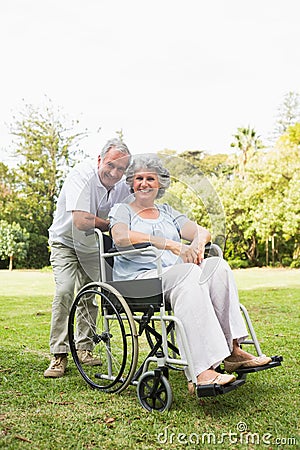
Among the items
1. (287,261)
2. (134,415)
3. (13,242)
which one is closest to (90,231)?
(134,415)

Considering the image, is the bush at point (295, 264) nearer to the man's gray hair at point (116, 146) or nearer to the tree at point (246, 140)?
the tree at point (246, 140)

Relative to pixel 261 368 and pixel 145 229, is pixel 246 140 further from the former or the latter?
pixel 261 368

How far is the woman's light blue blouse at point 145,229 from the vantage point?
8.95ft

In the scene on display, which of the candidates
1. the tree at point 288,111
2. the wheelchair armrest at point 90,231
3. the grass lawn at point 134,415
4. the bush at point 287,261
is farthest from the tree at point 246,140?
the wheelchair armrest at point 90,231

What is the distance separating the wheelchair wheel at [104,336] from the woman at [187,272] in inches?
6.0

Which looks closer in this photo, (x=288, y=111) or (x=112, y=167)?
(x=112, y=167)

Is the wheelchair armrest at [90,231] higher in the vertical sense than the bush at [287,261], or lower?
higher

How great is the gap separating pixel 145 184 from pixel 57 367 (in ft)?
3.95

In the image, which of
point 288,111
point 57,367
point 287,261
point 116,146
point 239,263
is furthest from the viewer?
point 288,111

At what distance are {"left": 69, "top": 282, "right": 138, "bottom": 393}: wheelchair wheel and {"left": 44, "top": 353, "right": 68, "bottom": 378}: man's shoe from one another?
138 mm

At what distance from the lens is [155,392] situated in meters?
2.52

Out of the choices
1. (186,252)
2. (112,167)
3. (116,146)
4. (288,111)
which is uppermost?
(288,111)

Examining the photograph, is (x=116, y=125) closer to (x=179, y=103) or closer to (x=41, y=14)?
(x=179, y=103)

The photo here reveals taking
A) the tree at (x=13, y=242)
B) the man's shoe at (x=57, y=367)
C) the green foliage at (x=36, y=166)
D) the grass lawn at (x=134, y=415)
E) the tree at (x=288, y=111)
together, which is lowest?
the grass lawn at (x=134, y=415)
